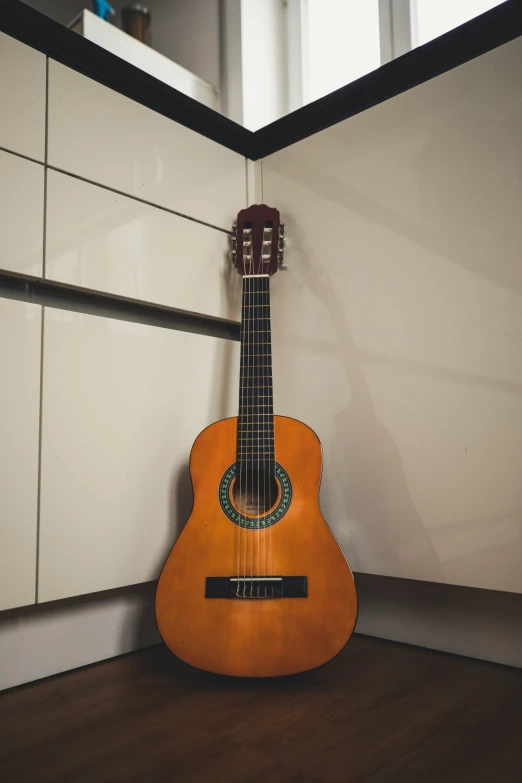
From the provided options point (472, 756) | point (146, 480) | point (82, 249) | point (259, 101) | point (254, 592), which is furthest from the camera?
point (259, 101)

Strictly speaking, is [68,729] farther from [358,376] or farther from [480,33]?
[480,33]

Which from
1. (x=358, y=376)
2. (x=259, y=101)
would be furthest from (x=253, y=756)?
(x=259, y=101)

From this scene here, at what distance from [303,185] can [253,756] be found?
141 cm

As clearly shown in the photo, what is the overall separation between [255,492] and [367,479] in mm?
312

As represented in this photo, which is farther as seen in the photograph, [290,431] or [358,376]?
[358,376]

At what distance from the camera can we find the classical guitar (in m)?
1.14

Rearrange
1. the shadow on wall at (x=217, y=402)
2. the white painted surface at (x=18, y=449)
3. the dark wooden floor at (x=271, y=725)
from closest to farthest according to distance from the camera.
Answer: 1. the dark wooden floor at (x=271, y=725)
2. the white painted surface at (x=18, y=449)
3. the shadow on wall at (x=217, y=402)

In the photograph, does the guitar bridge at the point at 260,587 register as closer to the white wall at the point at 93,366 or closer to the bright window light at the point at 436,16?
the white wall at the point at 93,366

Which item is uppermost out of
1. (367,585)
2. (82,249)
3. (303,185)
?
(303,185)

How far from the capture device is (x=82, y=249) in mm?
1282

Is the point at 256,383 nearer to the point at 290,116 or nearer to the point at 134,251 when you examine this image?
the point at 134,251

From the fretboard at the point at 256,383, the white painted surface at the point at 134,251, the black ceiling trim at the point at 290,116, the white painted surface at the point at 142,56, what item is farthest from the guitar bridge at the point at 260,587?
the white painted surface at the point at 142,56

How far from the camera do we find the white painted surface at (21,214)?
1155 mm

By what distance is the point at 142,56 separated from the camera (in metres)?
1.92
